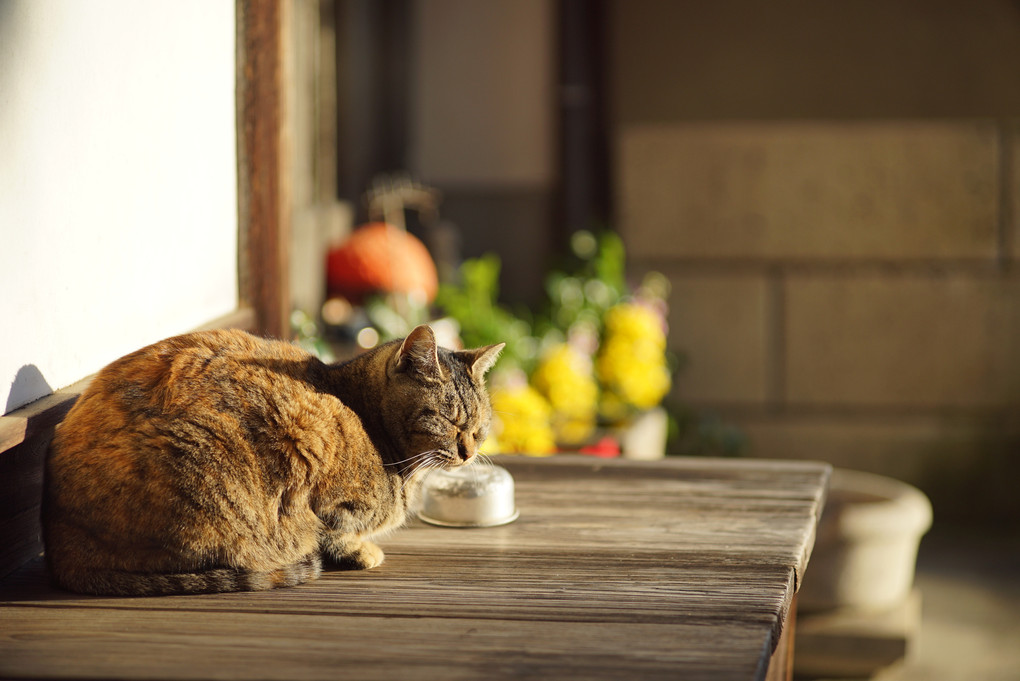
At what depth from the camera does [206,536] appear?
1.21 meters

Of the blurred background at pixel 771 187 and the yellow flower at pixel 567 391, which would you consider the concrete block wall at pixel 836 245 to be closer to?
the blurred background at pixel 771 187

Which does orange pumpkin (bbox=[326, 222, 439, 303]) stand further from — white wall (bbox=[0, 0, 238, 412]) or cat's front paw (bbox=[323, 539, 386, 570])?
cat's front paw (bbox=[323, 539, 386, 570])

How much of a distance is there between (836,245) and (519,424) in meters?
2.25

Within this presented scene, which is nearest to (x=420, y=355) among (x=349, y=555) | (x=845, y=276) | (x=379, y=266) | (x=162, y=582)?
(x=349, y=555)

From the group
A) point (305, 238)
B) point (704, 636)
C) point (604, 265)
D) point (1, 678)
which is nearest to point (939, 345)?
point (604, 265)

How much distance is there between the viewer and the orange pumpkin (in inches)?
145

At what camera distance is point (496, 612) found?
3.82 ft

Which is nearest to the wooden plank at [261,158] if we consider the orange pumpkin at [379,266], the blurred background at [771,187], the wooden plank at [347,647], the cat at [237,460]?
the cat at [237,460]

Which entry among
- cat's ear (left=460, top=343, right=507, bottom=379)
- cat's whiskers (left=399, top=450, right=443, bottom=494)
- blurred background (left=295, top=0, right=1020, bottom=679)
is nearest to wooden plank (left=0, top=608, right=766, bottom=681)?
cat's whiskers (left=399, top=450, right=443, bottom=494)

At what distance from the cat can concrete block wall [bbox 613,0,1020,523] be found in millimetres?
3531

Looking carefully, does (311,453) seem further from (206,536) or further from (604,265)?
(604,265)

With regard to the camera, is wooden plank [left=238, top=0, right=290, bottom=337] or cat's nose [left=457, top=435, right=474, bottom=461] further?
wooden plank [left=238, top=0, right=290, bottom=337]

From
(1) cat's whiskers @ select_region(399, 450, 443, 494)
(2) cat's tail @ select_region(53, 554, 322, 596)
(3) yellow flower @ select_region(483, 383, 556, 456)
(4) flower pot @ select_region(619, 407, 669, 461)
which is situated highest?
(1) cat's whiskers @ select_region(399, 450, 443, 494)

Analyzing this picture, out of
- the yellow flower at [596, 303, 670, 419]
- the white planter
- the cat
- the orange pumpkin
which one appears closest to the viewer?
the cat
